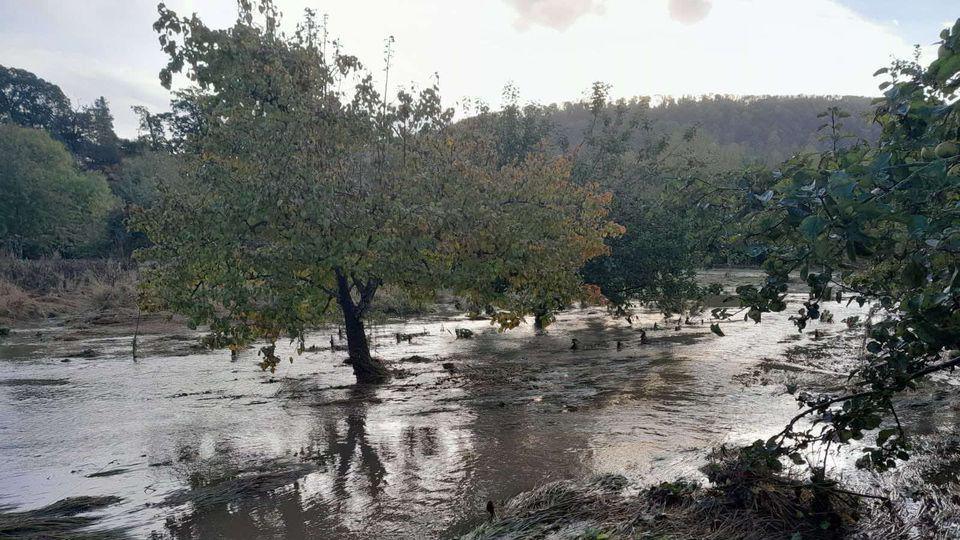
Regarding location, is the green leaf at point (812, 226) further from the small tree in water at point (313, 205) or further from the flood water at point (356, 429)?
the small tree in water at point (313, 205)

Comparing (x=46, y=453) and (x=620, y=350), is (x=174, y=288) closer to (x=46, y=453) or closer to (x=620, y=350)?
(x=46, y=453)

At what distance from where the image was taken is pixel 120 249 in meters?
43.0

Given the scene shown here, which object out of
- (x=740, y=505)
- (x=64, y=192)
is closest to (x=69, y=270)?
(x=64, y=192)

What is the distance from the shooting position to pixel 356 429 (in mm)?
10172

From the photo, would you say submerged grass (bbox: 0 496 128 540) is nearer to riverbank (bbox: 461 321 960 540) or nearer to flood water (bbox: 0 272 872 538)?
flood water (bbox: 0 272 872 538)

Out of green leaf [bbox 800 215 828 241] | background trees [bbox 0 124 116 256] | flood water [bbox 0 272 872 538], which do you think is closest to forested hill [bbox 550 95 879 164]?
background trees [bbox 0 124 116 256]

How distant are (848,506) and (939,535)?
636 millimetres

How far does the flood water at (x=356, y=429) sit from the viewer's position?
707 centimetres

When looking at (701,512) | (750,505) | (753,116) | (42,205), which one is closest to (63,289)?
(42,205)

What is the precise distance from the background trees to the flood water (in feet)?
102

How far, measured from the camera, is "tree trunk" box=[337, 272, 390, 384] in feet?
43.0

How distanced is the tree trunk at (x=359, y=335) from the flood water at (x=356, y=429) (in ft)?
1.48

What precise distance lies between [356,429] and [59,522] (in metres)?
4.23

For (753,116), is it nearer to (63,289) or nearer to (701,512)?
(63,289)
